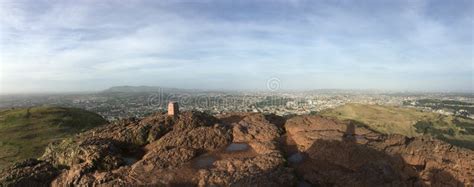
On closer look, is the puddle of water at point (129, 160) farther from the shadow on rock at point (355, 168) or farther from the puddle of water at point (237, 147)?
the shadow on rock at point (355, 168)

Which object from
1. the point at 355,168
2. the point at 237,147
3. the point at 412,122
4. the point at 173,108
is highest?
the point at 173,108

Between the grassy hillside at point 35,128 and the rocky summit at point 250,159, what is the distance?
28130mm

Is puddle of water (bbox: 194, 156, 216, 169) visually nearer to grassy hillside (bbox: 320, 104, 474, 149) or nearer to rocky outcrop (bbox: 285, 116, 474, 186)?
rocky outcrop (bbox: 285, 116, 474, 186)

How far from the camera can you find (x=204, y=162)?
14.8m

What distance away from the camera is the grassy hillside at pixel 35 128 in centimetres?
4259

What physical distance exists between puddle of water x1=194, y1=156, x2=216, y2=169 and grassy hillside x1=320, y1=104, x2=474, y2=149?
6658 cm

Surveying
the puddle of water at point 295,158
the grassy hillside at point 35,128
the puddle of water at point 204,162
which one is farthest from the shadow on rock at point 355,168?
the grassy hillside at point 35,128

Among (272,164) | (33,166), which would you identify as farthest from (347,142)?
(33,166)

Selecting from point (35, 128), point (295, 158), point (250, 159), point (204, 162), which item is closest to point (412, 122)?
point (295, 158)

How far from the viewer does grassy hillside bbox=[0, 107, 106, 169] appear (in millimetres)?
42594

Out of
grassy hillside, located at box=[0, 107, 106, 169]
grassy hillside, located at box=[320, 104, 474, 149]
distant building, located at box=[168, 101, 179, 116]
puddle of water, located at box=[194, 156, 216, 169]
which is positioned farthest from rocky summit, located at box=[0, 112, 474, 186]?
grassy hillside, located at box=[320, 104, 474, 149]

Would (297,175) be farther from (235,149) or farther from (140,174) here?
(140,174)

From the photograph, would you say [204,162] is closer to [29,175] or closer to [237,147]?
[237,147]

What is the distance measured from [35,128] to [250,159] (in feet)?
175
